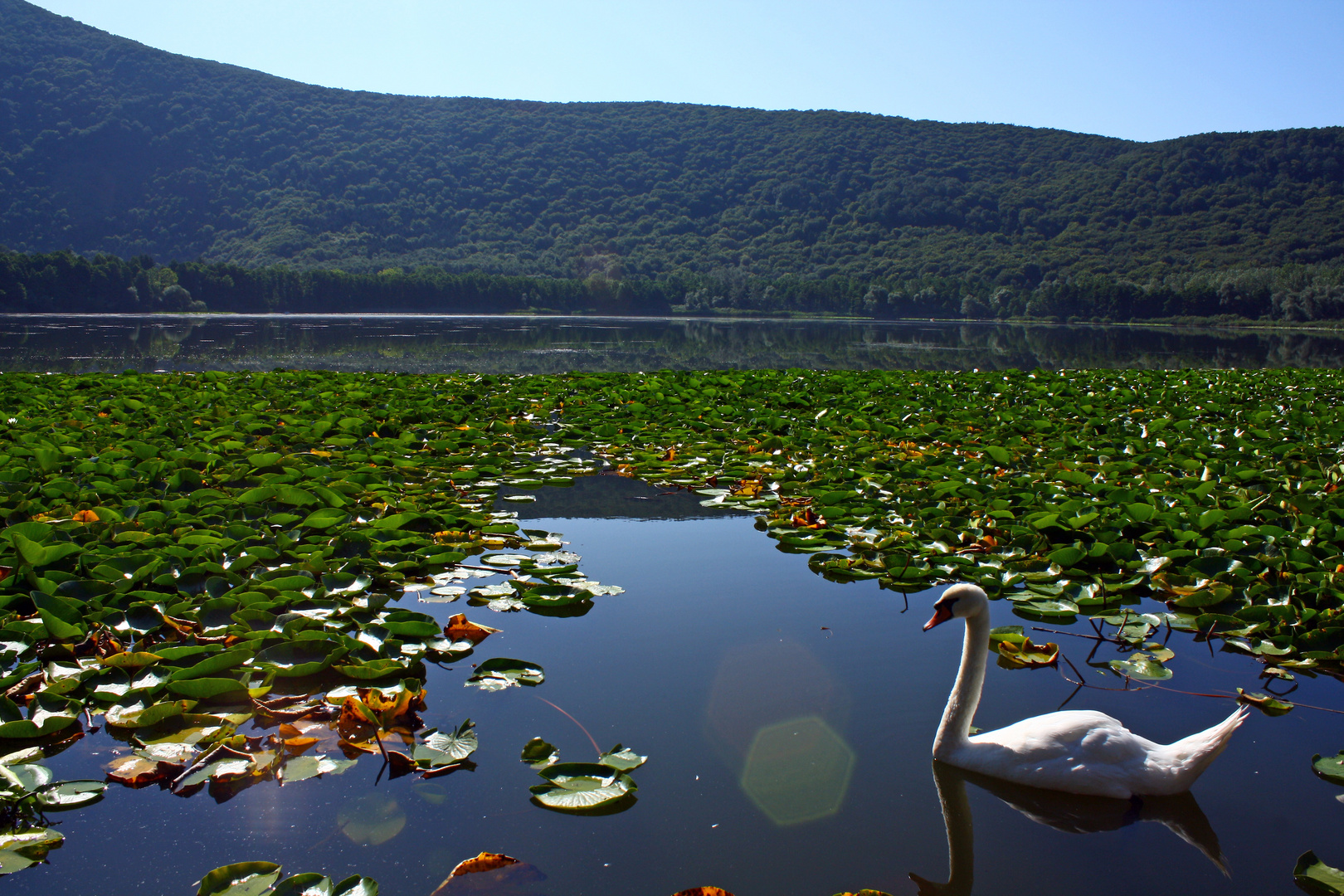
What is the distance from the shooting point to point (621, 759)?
9.92ft

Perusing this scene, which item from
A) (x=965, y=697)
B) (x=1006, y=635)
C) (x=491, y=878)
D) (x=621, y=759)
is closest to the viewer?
(x=491, y=878)

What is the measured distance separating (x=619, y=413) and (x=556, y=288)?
237 ft

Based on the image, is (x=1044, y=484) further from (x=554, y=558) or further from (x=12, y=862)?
(x=12, y=862)

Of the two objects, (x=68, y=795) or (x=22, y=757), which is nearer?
(x=68, y=795)

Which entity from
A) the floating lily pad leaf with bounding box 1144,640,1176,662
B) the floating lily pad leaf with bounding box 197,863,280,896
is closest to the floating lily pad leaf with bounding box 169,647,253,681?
the floating lily pad leaf with bounding box 197,863,280,896

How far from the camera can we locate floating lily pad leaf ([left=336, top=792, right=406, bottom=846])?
2.64m

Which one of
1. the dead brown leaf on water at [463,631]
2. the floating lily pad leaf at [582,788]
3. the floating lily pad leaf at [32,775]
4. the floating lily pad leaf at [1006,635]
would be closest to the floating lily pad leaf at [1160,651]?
the floating lily pad leaf at [1006,635]

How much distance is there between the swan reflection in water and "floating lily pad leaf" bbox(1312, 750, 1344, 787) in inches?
20.6

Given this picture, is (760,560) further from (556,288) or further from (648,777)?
(556,288)

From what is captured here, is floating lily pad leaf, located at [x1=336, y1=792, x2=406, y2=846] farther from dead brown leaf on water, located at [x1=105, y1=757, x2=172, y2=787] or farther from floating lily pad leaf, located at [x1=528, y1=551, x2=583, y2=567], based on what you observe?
floating lily pad leaf, located at [x1=528, y1=551, x2=583, y2=567]

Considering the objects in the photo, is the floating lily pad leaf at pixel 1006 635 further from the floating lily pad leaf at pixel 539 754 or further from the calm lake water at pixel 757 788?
the floating lily pad leaf at pixel 539 754

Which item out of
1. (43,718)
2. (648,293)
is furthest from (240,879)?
(648,293)

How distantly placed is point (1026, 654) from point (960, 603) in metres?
1.04

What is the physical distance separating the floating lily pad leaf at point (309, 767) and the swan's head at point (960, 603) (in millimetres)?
2164
